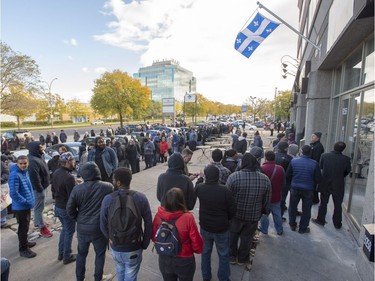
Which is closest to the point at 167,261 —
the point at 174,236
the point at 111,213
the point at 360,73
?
the point at 174,236

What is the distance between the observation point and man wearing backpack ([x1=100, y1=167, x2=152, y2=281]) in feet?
8.08

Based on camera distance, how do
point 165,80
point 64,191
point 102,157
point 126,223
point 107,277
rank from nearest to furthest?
point 126,223
point 107,277
point 64,191
point 102,157
point 165,80

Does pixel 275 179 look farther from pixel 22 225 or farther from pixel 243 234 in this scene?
pixel 22 225

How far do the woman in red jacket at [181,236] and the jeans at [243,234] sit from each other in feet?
4.12

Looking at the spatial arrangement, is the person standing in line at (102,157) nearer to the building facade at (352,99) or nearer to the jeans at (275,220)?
the jeans at (275,220)

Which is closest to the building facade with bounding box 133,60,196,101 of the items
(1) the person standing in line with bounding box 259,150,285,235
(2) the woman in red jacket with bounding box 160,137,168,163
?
(2) the woman in red jacket with bounding box 160,137,168,163

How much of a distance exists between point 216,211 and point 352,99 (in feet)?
17.3

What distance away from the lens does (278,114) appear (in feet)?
119

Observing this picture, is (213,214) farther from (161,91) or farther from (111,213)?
(161,91)

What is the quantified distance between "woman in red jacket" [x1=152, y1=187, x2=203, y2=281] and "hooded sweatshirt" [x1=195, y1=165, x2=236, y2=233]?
1.82 feet

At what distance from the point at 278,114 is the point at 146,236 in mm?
37532

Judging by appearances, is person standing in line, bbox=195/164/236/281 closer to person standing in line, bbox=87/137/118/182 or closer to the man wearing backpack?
the man wearing backpack

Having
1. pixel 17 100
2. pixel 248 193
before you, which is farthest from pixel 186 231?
pixel 17 100

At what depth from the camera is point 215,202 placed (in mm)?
2869
